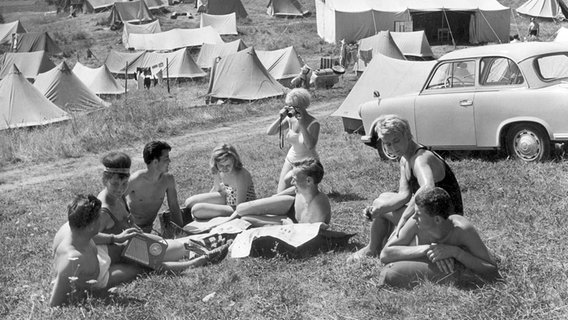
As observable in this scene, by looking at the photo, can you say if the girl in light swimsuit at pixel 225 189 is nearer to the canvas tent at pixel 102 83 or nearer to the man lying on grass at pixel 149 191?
the man lying on grass at pixel 149 191

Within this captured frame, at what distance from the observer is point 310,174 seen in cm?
601

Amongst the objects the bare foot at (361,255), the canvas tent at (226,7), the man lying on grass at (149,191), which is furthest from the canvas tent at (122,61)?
the bare foot at (361,255)

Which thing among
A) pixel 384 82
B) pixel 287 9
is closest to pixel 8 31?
pixel 287 9

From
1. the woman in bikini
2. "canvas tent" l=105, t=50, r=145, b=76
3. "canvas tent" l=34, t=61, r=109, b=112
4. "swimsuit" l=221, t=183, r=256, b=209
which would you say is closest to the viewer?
the woman in bikini

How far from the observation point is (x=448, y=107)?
9.01 m

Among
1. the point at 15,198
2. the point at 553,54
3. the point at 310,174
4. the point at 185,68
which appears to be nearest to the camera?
the point at 310,174

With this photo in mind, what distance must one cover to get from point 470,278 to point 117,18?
42049 mm

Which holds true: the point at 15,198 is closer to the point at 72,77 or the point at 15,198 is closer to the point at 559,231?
the point at 559,231

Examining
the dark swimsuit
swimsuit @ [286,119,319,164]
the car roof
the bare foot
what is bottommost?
the bare foot

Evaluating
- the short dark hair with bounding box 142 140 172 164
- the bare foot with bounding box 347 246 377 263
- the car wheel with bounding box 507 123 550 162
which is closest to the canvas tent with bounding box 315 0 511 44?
the car wheel with bounding box 507 123 550 162

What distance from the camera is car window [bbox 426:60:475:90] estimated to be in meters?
9.02

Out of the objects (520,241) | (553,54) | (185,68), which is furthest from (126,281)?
(185,68)

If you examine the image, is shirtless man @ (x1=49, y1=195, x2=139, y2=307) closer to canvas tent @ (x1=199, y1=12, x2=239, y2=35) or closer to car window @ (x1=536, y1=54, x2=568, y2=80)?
car window @ (x1=536, y1=54, x2=568, y2=80)

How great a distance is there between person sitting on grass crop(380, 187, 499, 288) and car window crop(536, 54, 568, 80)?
4.65 metres
